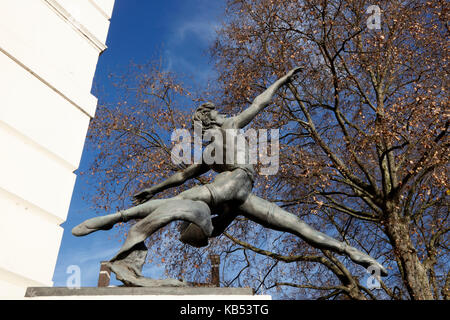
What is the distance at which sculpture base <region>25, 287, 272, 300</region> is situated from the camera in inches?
122

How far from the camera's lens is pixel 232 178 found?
13.8 feet

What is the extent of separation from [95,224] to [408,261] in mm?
7200

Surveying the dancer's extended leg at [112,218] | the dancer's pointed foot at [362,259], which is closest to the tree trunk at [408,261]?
the dancer's pointed foot at [362,259]

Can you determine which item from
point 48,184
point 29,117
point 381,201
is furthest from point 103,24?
point 381,201

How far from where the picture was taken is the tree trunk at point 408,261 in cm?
822

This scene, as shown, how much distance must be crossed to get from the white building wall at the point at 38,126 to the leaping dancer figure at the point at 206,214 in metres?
0.67

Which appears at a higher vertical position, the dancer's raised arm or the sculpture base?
the dancer's raised arm

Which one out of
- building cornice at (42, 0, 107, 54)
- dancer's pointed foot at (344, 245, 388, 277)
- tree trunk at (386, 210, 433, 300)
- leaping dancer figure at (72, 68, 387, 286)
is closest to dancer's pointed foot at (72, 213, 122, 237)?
leaping dancer figure at (72, 68, 387, 286)

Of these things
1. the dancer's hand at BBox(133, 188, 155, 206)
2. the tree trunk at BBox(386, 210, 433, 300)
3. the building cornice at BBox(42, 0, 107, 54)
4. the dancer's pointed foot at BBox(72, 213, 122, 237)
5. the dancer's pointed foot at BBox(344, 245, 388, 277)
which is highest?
the building cornice at BBox(42, 0, 107, 54)

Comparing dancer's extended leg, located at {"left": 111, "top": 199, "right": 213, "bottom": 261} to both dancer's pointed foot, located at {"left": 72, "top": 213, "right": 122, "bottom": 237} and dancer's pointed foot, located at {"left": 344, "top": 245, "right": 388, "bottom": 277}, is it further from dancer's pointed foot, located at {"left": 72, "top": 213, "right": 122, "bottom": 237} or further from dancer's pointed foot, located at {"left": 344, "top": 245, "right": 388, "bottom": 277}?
dancer's pointed foot, located at {"left": 344, "top": 245, "right": 388, "bottom": 277}

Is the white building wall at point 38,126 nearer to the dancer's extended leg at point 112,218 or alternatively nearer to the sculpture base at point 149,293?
the dancer's extended leg at point 112,218

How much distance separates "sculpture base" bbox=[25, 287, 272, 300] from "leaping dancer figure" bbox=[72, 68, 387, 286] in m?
0.15

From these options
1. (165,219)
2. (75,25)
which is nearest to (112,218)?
(165,219)

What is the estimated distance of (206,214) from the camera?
12.8 ft
